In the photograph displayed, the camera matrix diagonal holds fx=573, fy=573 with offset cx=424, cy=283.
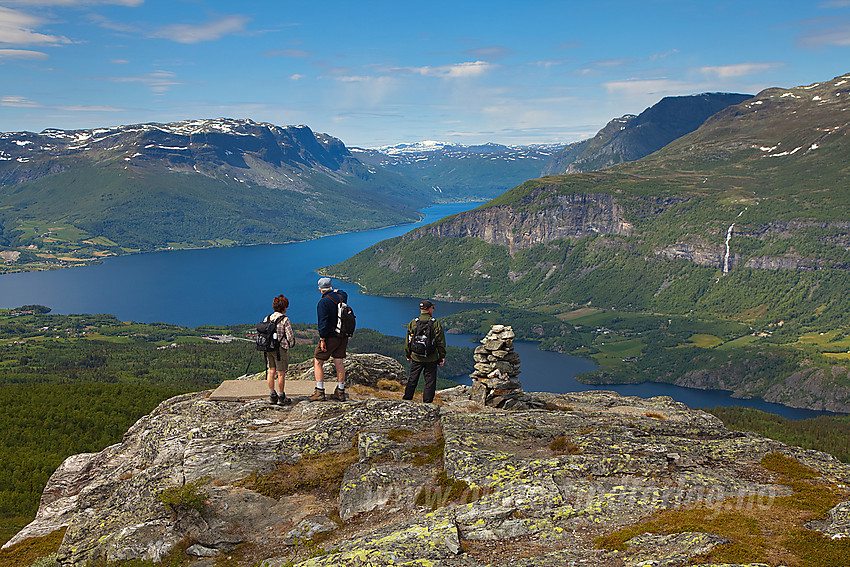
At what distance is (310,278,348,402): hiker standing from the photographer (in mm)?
26250

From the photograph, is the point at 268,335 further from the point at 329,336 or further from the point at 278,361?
the point at 329,336

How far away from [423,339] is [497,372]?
8.32 meters

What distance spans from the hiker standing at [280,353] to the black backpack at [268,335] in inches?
3.5

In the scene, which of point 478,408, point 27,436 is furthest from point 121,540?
point 27,436

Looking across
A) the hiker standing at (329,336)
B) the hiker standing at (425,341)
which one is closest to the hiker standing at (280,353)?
the hiker standing at (329,336)

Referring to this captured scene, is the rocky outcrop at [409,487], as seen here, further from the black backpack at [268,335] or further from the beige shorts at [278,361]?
the black backpack at [268,335]

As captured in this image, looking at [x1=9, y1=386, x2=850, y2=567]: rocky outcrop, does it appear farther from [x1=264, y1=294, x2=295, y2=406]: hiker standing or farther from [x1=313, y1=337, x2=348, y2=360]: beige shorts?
[x1=313, y1=337, x2=348, y2=360]: beige shorts

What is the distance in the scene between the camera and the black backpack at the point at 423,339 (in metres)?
27.2

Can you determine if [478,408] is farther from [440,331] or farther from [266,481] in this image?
[266,481]

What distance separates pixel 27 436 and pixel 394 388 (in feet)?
235

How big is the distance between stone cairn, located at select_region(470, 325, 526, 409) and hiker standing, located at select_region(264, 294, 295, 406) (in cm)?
1156

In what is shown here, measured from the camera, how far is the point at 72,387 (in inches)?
4136

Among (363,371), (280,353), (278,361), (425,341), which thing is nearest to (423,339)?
(425,341)

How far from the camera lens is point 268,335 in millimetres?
25812
